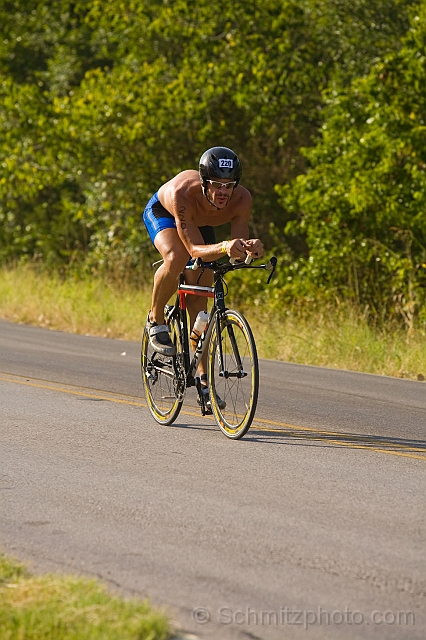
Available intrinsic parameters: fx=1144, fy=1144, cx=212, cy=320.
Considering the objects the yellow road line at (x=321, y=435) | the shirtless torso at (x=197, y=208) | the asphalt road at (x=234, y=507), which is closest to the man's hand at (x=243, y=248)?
the shirtless torso at (x=197, y=208)

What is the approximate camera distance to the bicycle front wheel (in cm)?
774

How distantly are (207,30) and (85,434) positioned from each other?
14850 mm

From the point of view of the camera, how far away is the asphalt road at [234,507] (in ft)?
14.7

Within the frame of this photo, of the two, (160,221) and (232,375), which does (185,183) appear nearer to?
(160,221)

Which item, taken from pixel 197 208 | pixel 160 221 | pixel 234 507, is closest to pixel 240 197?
pixel 197 208

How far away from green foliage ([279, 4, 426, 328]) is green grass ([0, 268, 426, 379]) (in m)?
0.98

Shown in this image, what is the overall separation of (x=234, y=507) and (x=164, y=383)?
9.02 feet

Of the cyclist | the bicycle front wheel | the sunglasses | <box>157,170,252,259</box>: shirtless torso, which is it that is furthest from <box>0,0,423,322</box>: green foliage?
the sunglasses

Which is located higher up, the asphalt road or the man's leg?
the man's leg

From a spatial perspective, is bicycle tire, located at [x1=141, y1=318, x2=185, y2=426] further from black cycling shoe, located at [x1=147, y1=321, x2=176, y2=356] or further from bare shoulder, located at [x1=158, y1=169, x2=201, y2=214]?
bare shoulder, located at [x1=158, y1=169, x2=201, y2=214]

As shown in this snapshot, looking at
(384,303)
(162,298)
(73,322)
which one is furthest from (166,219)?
(384,303)

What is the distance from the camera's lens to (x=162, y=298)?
8.45m

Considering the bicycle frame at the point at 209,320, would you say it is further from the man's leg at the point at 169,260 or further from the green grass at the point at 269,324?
the green grass at the point at 269,324

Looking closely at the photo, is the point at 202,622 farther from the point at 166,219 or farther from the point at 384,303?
the point at 384,303
